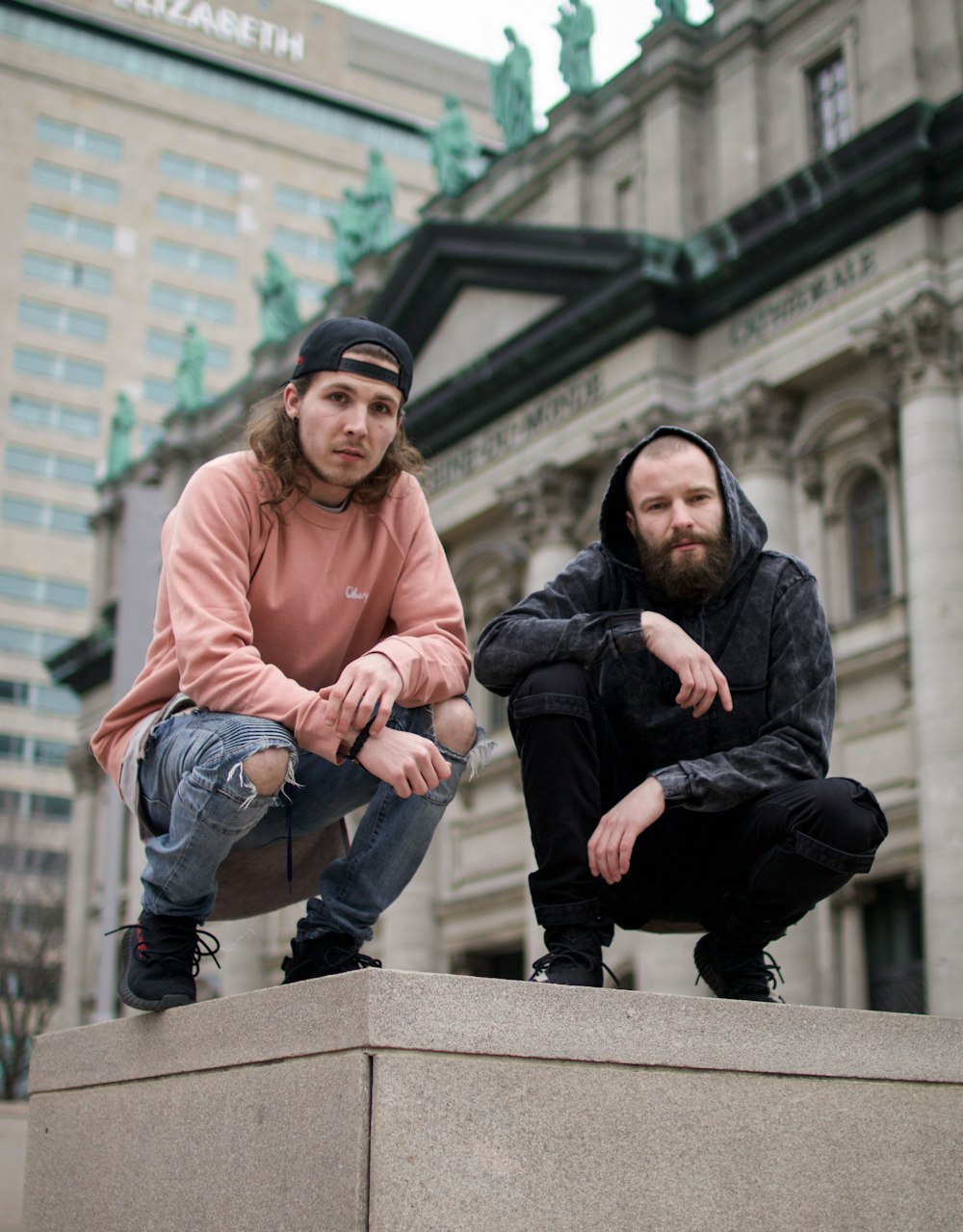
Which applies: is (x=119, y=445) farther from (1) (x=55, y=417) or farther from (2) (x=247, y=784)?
(2) (x=247, y=784)

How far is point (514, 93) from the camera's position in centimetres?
2880

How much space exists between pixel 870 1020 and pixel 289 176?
78618mm

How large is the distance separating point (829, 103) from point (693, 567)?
20412 mm

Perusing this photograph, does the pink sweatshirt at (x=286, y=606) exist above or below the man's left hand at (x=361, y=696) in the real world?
above

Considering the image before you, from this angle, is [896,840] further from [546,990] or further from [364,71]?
[364,71]

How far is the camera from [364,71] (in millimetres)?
86688

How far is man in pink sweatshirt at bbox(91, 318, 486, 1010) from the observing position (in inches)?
161

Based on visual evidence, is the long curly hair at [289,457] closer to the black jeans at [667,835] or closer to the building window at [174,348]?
the black jeans at [667,835]

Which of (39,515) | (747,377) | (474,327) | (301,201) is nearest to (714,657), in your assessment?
(747,377)

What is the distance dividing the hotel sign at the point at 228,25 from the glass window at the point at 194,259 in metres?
15.3

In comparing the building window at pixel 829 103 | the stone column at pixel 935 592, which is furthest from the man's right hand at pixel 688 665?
the building window at pixel 829 103

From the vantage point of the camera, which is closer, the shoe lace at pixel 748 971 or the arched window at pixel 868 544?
the shoe lace at pixel 748 971

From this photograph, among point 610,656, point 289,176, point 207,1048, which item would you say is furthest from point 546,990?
point 289,176

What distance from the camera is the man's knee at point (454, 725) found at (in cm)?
441
